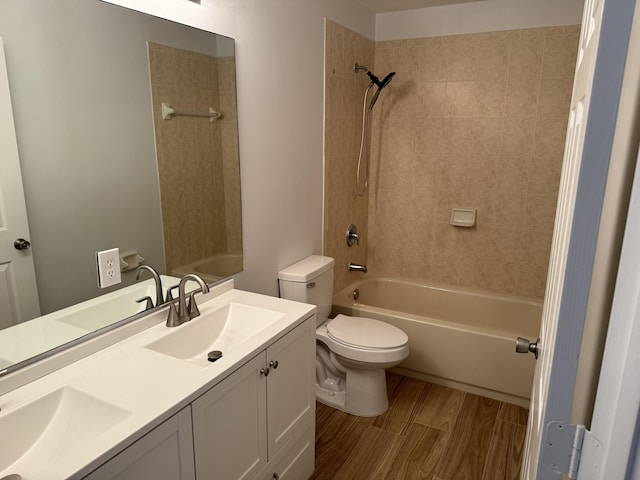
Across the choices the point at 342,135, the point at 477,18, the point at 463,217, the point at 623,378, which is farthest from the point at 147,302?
the point at 477,18

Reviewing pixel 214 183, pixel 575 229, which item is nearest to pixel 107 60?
pixel 214 183

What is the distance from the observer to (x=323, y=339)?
2.53 m

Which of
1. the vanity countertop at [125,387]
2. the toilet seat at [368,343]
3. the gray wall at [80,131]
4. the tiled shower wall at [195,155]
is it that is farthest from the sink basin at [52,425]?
the toilet seat at [368,343]

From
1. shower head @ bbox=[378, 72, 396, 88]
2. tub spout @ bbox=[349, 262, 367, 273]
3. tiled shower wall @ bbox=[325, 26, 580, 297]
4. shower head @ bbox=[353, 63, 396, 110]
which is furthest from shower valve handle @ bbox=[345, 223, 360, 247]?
shower head @ bbox=[378, 72, 396, 88]

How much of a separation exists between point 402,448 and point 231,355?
1281 mm

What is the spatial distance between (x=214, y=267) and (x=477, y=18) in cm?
246

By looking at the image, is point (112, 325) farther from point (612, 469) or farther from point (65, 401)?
point (612, 469)

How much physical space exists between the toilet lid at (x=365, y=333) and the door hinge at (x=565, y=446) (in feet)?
5.57

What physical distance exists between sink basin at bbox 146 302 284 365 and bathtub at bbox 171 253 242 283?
20cm

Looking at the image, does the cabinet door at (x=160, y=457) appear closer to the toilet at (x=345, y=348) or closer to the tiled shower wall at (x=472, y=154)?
the toilet at (x=345, y=348)

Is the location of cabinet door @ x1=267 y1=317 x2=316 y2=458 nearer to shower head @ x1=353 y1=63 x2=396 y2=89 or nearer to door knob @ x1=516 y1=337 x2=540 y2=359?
door knob @ x1=516 y1=337 x2=540 y2=359

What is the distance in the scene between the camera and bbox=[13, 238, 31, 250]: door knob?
1.26 metres

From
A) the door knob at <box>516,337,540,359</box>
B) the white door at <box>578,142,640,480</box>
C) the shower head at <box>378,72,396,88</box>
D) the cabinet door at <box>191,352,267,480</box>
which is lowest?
the cabinet door at <box>191,352,267,480</box>

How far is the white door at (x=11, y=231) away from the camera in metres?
1.21
